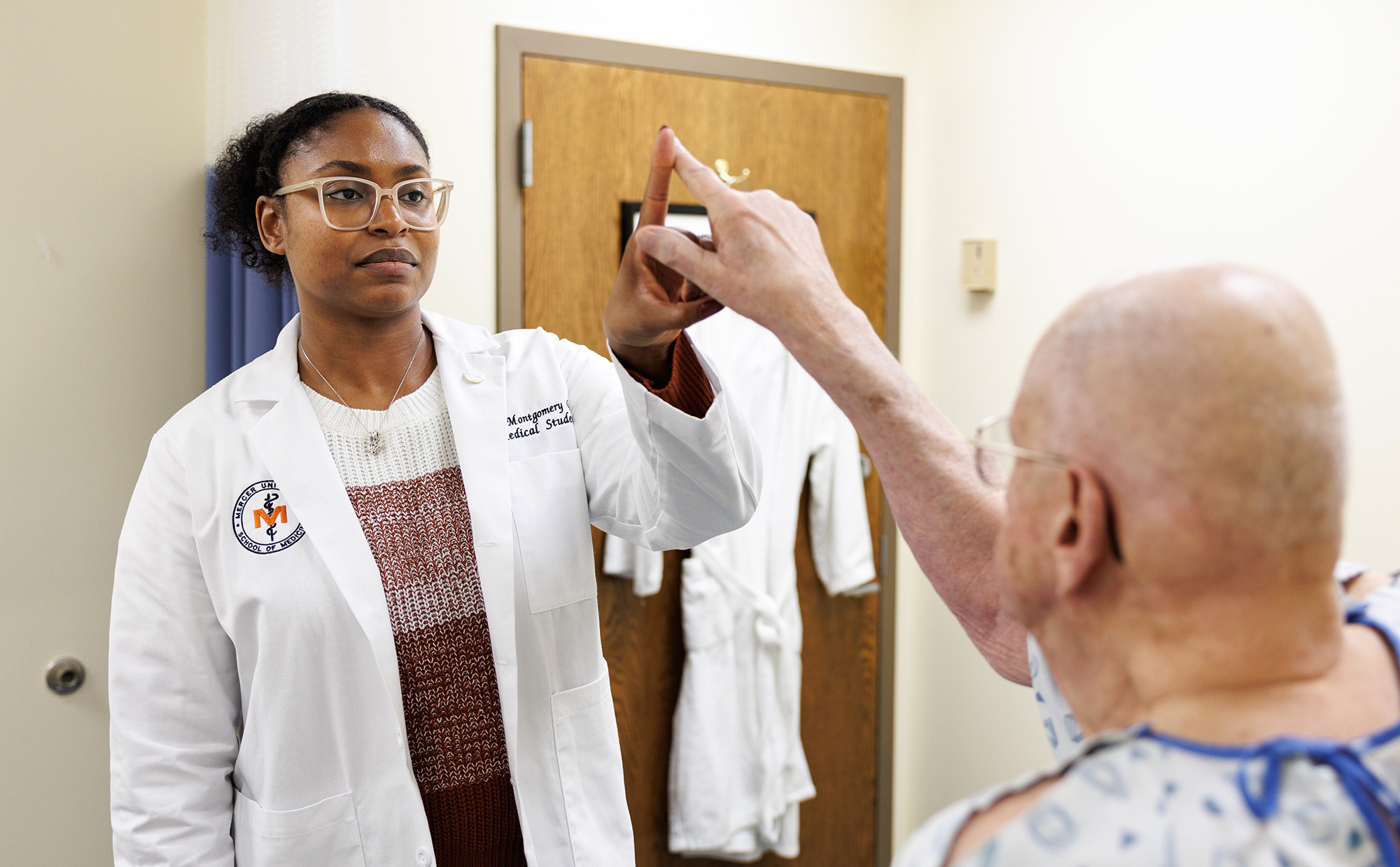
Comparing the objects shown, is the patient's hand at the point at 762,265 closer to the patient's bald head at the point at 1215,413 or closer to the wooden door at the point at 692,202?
the patient's bald head at the point at 1215,413

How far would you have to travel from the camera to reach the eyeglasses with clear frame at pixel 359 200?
126 centimetres

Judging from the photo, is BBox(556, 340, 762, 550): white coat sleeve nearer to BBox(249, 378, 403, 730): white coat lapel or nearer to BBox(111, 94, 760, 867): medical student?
BBox(111, 94, 760, 867): medical student

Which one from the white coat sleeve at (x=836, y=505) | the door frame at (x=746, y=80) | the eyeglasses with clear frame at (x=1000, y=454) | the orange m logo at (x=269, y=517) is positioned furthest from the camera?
A: the white coat sleeve at (x=836, y=505)

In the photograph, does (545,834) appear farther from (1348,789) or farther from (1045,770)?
(1348,789)

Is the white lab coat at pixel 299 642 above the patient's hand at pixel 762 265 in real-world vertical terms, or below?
below

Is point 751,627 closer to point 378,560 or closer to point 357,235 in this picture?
point 378,560

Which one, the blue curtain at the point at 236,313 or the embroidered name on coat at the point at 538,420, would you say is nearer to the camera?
the embroidered name on coat at the point at 538,420

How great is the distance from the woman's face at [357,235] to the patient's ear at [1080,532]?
0.94m

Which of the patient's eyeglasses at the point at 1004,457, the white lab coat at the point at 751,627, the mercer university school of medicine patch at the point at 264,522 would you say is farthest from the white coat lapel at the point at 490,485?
the white lab coat at the point at 751,627

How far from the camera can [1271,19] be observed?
1.82 m

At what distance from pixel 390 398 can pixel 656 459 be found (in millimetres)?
422

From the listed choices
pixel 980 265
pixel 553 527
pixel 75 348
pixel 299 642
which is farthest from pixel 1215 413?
pixel 980 265

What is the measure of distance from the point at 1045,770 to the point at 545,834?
823 millimetres

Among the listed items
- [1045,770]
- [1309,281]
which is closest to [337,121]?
[1045,770]
